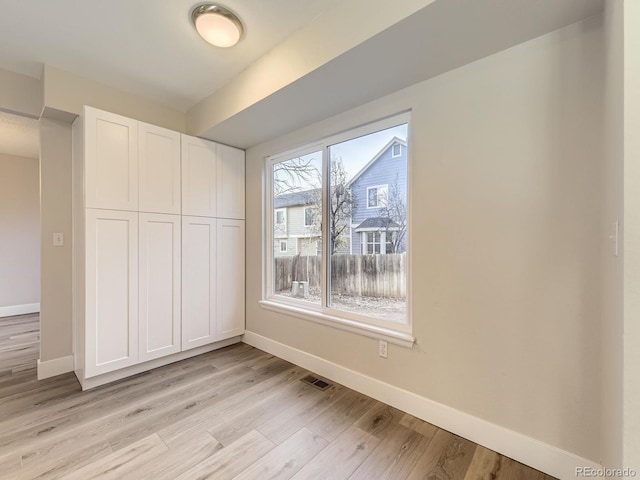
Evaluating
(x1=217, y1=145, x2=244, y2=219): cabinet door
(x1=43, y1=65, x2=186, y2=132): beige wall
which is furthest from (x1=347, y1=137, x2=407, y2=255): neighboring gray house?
(x1=43, y1=65, x2=186, y2=132): beige wall

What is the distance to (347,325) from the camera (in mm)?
2236

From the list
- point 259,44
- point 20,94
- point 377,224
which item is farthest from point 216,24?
point 20,94

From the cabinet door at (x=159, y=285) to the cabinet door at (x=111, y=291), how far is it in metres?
0.06

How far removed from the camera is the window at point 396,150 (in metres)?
2.07

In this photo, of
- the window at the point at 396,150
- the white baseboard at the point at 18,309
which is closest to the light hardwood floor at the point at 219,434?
the window at the point at 396,150

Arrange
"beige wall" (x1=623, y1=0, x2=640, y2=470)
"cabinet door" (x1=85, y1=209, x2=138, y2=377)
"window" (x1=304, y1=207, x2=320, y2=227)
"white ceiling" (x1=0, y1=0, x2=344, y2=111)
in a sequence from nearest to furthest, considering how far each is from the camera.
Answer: "beige wall" (x1=623, y1=0, x2=640, y2=470)
"white ceiling" (x1=0, y1=0, x2=344, y2=111)
"cabinet door" (x1=85, y1=209, x2=138, y2=377)
"window" (x1=304, y1=207, x2=320, y2=227)

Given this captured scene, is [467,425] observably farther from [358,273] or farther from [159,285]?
Result: [159,285]

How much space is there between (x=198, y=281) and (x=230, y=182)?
3.68ft

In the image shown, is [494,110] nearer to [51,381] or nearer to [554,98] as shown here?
[554,98]

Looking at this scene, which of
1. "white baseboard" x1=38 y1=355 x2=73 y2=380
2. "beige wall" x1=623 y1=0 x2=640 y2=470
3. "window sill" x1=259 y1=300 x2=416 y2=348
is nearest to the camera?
"beige wall" x1=623 y1=0 x2=640 y2=470

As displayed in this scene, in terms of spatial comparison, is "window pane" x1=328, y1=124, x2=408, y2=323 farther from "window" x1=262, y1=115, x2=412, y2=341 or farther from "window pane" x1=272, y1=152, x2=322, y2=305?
"window pane" x1=272, y1=152, x2=322, y2=305

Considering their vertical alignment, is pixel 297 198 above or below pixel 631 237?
above

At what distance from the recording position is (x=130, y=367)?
2.44 metres

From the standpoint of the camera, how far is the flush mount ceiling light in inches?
66.4
